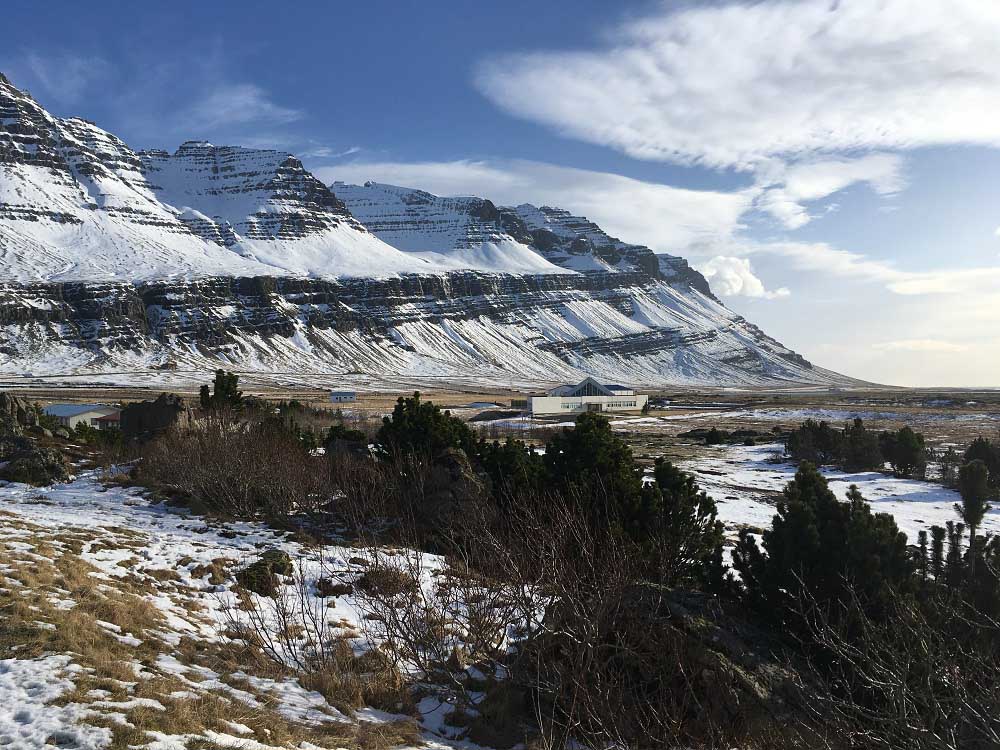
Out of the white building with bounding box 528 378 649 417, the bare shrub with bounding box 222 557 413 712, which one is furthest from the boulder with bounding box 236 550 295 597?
the white building with bounding box 528 378 649 417

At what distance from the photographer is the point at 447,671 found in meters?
9.63

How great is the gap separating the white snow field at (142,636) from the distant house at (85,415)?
123 ft

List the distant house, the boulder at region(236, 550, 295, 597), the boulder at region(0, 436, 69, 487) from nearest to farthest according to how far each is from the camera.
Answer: the boulder at region(236, 550, 295, 597), the boulder at region(0, 436, 69, 487), the distant house

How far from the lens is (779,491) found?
34938 millimetres

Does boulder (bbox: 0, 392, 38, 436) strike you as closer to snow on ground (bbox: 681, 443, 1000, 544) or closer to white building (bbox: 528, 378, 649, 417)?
snow on ground (bbox: 681, 443, 1000, 544)

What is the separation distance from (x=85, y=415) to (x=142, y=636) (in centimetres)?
5084

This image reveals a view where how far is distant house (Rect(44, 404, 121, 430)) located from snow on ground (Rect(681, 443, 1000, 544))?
44525mm

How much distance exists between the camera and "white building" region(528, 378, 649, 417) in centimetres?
9725

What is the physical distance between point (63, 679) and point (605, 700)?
20.5ft

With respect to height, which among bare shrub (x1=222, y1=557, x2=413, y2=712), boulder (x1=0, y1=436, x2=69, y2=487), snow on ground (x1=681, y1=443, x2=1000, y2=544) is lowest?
snow on ground (x1=681, y1=443, x2=1000, y2=544)

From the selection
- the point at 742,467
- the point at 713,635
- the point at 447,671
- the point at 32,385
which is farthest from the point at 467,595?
the point at 32,385

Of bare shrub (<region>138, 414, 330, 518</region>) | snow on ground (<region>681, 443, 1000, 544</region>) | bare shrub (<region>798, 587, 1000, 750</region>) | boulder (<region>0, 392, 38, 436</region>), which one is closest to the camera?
bare shrub (<region>798, 587, 1000, 750</region>)

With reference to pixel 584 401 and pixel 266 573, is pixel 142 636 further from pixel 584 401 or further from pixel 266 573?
pixel 584 401

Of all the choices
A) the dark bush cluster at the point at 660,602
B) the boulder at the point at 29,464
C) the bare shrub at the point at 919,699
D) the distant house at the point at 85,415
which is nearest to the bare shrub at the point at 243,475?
the dark bush cluster at the point at 660,602
